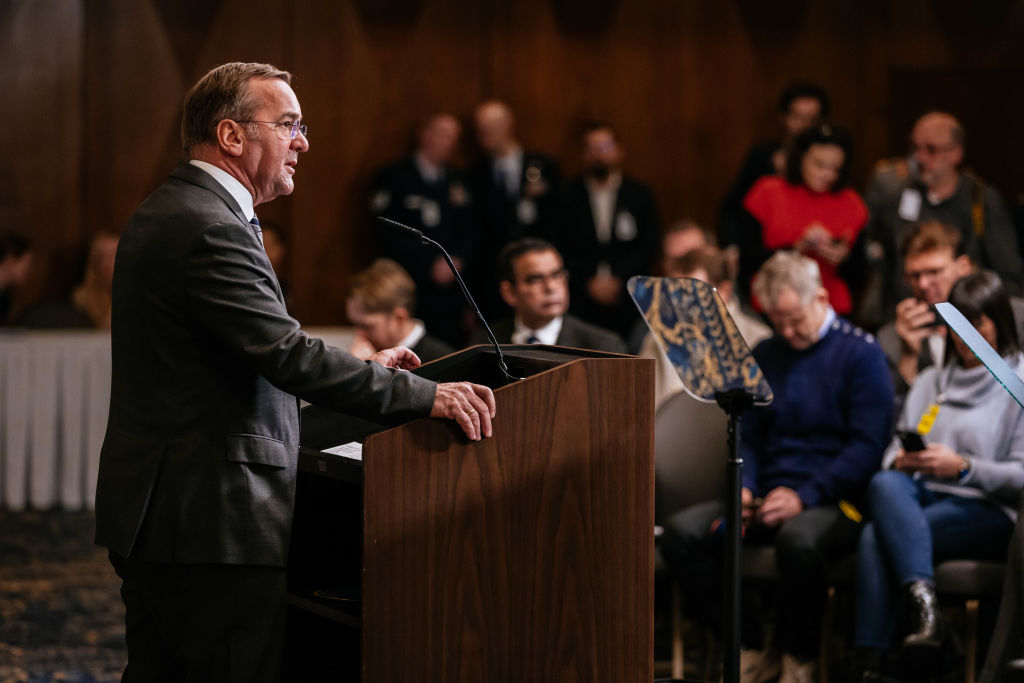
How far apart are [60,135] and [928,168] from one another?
4.87 metres

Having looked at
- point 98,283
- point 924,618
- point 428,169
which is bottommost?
point 924,618

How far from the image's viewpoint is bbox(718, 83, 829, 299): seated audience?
5.39 meters

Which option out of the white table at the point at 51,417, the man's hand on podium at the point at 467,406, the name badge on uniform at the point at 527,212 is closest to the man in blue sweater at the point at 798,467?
the man's hand on podium at the point at 467,406

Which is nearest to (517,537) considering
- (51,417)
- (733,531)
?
(733,531)

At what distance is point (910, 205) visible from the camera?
502 cm

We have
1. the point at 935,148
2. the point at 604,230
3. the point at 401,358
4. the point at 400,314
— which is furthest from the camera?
the point at 604,230

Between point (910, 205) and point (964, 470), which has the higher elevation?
point (910, 205)

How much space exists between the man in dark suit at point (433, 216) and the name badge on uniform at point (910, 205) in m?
2.36

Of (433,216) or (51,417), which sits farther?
(433,216)

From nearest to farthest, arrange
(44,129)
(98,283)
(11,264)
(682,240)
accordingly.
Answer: (682,240) → (98,283) → (11,264) → (44,129)

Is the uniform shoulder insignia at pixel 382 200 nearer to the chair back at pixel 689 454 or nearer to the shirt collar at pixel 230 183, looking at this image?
the chair back at pixel 689 454

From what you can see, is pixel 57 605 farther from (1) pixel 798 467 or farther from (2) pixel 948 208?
(2) pixel 948 208

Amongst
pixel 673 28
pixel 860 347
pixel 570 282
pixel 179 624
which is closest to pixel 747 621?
pixel 860 347

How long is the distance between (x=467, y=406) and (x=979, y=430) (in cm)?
187
